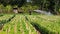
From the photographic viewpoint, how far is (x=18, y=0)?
224 feet

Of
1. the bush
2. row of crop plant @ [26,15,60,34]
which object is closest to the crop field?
row of crop plant @ [26,15,60,34]

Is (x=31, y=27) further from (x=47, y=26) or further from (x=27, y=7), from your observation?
(x=27, y=7)

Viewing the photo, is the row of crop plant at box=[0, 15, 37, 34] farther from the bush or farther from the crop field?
the bush

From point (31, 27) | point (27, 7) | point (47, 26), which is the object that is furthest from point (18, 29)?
point (27, 7)

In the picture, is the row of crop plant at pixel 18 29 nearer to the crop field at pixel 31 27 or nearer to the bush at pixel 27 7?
the crop field at pixel 31 27

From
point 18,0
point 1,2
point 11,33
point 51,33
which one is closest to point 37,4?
point 18,0

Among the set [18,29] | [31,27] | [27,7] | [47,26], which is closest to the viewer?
[47,26]

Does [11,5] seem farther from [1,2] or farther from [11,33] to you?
[11,33]

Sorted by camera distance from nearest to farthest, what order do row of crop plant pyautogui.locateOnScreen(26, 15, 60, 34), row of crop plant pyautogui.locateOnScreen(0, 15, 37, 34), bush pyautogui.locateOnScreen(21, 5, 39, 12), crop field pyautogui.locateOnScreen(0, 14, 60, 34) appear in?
row of crop plant pyautogui.locateOnScreen(26, 15, 60, 34), crop field pyautogui.locateOnScreen(0, 14, 60, 34), row of crop plant pyautogui.locateOnScreen(0, 15, 37, 34), bush pyautogui.locateOnScreen(21, 5, 39, 12)

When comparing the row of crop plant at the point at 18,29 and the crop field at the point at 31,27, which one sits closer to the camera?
the crop field at the point at 31,27

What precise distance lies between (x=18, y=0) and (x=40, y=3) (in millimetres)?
7113

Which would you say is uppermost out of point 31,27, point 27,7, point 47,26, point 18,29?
point 47,26

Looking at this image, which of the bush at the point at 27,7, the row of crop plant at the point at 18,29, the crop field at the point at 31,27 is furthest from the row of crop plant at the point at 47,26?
the bush at the point at 27,7

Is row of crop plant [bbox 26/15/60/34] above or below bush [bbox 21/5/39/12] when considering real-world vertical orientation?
above
